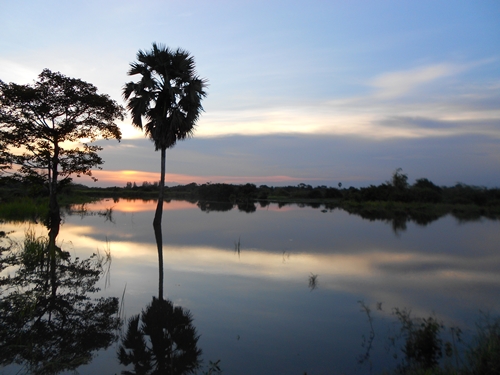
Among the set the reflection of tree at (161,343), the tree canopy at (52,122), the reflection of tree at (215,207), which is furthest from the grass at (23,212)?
the reflection of tree at (161,343)

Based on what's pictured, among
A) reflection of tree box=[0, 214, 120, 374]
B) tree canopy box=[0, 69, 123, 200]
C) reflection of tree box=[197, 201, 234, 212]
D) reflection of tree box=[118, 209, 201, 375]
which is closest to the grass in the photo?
tree canopy box=[0, 69, 123, 200]

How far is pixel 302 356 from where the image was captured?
4652 mm

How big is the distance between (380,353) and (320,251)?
25.0ft

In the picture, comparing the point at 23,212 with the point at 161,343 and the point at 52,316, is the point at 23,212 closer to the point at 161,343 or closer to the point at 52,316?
the point at 52,316

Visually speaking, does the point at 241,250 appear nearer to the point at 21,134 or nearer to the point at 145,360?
the point at 145,360

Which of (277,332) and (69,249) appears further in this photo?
(69,249)

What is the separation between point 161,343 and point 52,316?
6.26ft

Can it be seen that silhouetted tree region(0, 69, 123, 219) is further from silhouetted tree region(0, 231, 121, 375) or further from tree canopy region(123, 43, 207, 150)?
silhouetted tree region(0, 231, 121, 375)

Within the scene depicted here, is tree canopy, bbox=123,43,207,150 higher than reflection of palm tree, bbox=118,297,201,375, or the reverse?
tree canopy, bbox=123,43,207,150

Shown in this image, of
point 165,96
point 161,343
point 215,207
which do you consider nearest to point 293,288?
point 161,343

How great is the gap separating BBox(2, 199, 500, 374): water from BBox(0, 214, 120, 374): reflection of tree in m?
0.24

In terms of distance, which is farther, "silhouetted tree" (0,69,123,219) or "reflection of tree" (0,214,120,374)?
"silhouetted tree" (0,69,123,219)

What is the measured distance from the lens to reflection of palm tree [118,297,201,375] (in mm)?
4316

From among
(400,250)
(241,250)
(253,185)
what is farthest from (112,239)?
(253,185)
